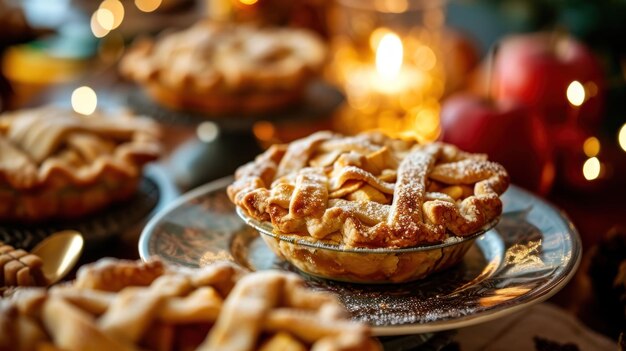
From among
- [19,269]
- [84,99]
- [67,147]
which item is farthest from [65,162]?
[84,99]

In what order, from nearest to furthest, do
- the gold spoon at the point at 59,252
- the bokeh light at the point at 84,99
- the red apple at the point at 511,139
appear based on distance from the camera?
the gold spoon at the point at 59,252
the red apple at the point at 511,139
the bokeh light at the point at 84,99

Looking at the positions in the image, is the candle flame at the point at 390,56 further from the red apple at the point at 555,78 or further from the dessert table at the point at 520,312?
the dessert table at the point at 520,312

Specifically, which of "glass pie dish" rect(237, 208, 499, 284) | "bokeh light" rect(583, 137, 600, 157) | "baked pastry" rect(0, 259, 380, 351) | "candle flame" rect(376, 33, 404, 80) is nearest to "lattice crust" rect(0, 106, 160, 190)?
"glass pie dish" rect(237, 208, 499, 284)

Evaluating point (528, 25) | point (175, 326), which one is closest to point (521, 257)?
point (175, 326)

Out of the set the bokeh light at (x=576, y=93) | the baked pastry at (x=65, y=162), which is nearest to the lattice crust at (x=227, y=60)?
the baked pastry at (x=65, y=162)

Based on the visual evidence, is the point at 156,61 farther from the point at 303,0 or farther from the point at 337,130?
the point at 303,0

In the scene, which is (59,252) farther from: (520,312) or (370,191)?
(520,312)
